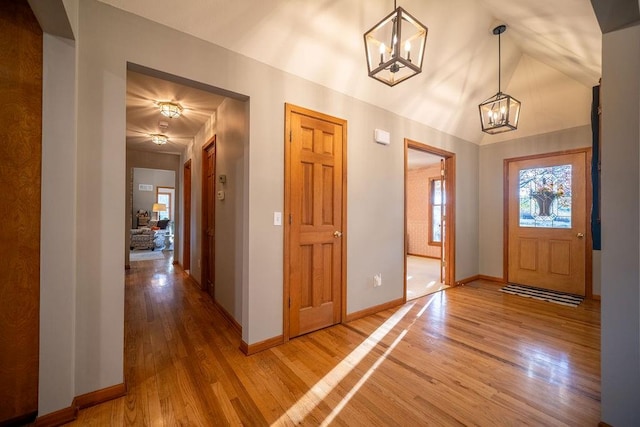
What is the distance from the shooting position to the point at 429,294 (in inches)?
150

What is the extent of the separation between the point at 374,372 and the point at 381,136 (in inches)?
95.7

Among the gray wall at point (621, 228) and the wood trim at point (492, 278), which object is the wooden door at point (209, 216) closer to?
the gray wall at point (621, 228)

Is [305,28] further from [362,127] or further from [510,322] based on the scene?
[510,322]

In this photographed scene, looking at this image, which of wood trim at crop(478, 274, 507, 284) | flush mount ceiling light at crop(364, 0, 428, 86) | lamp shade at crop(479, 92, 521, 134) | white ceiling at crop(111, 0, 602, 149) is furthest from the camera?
wood trim at crop(478, 274, 507, 284)

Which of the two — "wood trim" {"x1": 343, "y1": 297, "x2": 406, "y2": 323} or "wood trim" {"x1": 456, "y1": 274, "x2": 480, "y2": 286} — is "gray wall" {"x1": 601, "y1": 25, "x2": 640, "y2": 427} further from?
"wood trim" {"x1": 456, "y1": 274, "x2": 480, "y2": 286}

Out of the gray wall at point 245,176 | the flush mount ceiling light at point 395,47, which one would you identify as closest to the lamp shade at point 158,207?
the gray wall at point 245,176

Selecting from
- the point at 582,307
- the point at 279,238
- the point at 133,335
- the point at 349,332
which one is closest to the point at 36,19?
the point at 279,238

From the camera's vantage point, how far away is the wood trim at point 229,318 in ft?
8.46

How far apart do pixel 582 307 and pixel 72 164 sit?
5334 mm

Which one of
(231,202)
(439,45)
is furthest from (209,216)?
(439,45)

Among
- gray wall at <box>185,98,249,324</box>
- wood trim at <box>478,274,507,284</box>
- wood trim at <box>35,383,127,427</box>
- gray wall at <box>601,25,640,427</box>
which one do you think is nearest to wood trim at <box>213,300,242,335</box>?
gray wall at <box>185,98,249,324</box>

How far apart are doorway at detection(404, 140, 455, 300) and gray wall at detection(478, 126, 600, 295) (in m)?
0.78

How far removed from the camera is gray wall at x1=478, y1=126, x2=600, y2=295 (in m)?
4.18

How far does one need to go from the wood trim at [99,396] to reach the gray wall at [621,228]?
9.43 feet
